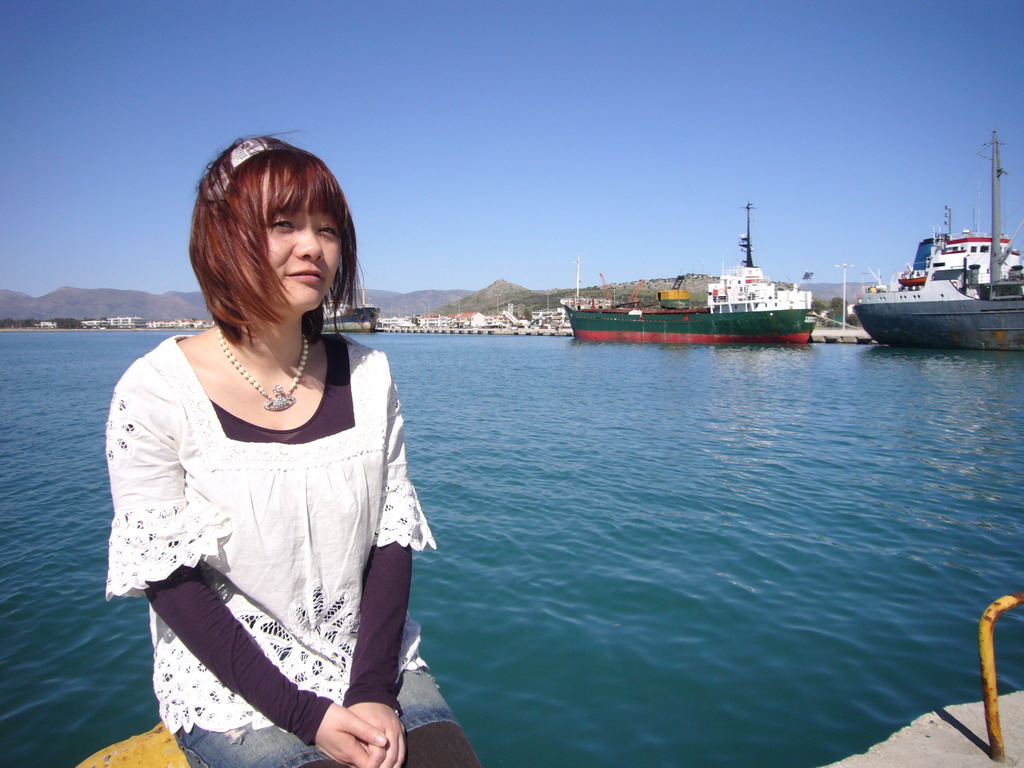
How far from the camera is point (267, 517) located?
1.40 metres

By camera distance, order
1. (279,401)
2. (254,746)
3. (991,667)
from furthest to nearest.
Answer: (991,667)
(279,401)
(254,746)

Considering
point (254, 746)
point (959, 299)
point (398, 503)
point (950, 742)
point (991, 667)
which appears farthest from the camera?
point (959, 299)

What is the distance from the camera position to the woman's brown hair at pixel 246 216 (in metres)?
1.42

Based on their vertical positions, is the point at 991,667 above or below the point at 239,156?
below

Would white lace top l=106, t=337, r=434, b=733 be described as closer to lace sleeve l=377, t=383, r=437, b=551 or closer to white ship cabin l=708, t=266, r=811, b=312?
lace sleeve l=377, t=383, r=437, b=551

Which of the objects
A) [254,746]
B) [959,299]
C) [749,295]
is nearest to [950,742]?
[254,746]

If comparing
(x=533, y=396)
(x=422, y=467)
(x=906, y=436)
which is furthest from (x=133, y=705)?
(x=533, y=396)

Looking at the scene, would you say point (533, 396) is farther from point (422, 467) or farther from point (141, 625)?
point (141, 625)

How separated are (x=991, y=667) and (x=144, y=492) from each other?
304 cm

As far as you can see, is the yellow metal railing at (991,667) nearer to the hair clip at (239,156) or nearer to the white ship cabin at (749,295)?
the hair clip at (239,156)

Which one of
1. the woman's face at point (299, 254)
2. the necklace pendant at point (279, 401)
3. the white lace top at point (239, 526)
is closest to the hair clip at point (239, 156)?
the woman's face at point (299, 254)

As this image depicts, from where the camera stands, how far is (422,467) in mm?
9352

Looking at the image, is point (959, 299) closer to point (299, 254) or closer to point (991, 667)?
point (991, 667)

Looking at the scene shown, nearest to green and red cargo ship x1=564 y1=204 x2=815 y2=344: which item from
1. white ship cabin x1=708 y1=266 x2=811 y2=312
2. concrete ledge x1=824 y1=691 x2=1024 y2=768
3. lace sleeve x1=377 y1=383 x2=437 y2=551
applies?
white ship cabin x1=708 y1=266 x2=811 y2=312
